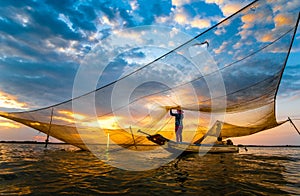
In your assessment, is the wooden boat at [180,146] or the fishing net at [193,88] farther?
the wooden boat at [180,146]

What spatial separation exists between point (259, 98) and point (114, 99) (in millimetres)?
8287

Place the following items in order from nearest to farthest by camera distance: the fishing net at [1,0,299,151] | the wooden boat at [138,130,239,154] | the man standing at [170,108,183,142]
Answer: the fishing net at [1,0,299,151], the wooden boat at [138,130,239,154], the man standing at [170,108,183,142]

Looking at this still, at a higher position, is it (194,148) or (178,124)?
(178,124)

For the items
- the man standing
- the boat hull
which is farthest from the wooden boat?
the man standing

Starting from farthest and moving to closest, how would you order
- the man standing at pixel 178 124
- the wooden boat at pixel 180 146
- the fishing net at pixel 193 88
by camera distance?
the man standing at pixel 178 124 < the wooden boat at pixel 180 146 < the fishing net at pixel 193 88

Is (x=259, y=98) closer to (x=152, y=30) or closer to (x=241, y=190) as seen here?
(x=152, y=30)

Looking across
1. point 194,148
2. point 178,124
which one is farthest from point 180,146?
point 178,124

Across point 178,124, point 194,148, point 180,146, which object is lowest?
point 194,148

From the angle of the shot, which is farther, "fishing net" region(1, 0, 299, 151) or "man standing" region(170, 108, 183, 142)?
Answer: "man standing" region(170, 108, 183, 142)

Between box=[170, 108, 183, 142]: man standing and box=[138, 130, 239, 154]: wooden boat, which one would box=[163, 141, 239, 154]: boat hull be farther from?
box=[170, 108, 183, 142]: man standing

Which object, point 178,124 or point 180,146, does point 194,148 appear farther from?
point 178,124

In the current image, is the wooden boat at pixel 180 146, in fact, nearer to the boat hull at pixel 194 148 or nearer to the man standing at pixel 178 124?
the boat hull at pixel 194 148

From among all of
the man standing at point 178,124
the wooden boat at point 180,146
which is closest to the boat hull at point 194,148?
the wooden boat at point 180,146

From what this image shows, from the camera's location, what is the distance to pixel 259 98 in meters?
10.7
